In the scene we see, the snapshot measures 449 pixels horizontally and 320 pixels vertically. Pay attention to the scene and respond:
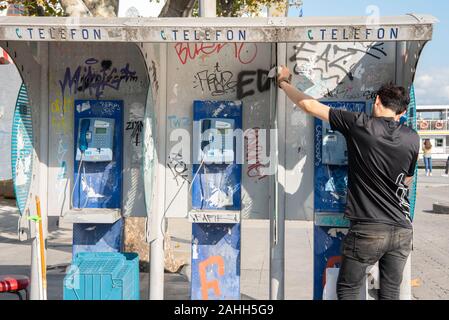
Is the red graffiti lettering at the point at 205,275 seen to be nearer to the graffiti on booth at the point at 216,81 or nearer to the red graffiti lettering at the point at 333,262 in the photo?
the red graffiti lettering at the point at 333,262

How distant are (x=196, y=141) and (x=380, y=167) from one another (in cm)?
175

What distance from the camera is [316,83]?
16.3 ft

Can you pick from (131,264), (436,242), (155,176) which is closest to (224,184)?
(155,176)

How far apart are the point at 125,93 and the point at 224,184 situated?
1160 mm

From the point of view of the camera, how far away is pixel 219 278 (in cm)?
520

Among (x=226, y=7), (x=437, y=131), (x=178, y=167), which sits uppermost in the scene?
(x=226, y=7)

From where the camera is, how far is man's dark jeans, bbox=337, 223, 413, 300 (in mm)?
3816

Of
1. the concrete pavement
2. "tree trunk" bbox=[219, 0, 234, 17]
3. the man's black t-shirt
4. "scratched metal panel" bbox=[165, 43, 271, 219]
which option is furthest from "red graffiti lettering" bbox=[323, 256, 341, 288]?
"tree trunk" bbox=[219, 0, 234, 17]

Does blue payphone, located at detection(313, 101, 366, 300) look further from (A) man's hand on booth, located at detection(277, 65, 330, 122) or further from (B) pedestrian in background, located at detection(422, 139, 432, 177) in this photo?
(B) pedestrian in background, located at detection(422, 139, 432, 177)

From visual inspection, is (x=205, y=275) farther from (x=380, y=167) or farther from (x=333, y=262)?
(x=380, y=167)

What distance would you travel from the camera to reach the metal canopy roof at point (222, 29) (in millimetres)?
3980

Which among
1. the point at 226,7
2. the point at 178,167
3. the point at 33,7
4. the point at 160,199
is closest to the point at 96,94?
the point at 178,167

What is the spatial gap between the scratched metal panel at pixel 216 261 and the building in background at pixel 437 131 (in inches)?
1220
